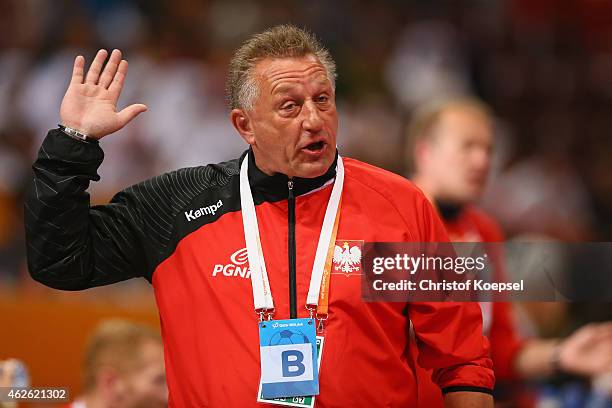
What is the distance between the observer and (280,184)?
3.61m

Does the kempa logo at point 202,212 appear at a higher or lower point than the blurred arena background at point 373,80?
lower

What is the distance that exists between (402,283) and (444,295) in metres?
0.14

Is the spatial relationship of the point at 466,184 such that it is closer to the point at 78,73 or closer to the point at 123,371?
the point at 123,371

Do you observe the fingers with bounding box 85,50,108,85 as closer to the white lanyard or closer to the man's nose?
the white lanyard

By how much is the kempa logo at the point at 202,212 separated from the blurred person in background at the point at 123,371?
3.80 feet

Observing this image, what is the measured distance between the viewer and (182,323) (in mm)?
3535

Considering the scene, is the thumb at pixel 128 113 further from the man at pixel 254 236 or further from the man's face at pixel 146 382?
the man's face at pixel 146 382

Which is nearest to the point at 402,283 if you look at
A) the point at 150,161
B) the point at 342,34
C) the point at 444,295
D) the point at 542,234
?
the point at 444,295

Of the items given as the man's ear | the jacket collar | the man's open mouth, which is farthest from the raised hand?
the man's open mouth

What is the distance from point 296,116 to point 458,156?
1.95 meters

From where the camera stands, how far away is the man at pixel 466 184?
5.07 meters

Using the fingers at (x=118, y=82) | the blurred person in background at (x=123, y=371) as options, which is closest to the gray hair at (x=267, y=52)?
the fingers at (x=118, y=82)

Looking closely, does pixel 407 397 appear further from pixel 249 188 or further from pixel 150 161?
pixel 150 161

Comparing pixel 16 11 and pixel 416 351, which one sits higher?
pixel 16 11
